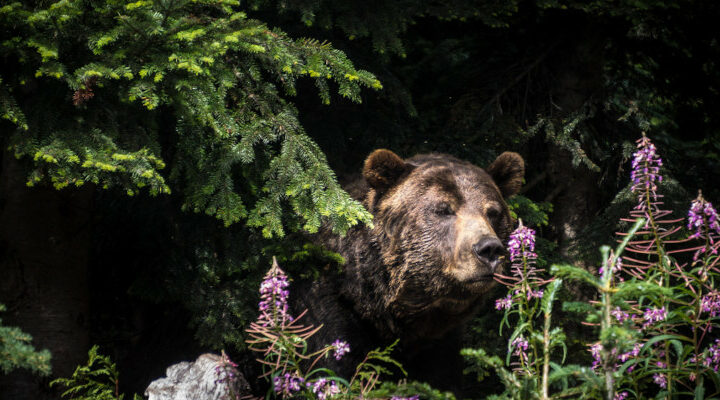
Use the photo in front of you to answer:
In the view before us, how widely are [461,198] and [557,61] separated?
3421 millimetres

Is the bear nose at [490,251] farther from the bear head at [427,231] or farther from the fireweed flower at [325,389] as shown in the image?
the fireweed flower at [325,389]

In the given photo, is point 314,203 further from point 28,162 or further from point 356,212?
point 28,162

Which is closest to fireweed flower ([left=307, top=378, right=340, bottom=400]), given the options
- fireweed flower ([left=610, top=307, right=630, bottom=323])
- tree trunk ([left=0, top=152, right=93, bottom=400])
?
fireweed flower ([left=610, top=307, right=630, bottom=323])

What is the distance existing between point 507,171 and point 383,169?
0.99m

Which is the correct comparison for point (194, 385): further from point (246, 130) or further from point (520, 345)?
point (520, 345)

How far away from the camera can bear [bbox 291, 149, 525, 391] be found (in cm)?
435

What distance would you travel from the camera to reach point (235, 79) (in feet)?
13.3

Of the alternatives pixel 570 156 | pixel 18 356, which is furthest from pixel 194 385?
pixel 570 156

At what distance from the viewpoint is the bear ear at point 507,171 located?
4.85 meters

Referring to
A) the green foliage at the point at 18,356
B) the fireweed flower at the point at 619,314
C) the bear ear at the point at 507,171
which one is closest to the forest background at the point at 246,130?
the bear ear at the point at 507,171

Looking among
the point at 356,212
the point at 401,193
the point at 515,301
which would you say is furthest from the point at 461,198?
the point at 515,301

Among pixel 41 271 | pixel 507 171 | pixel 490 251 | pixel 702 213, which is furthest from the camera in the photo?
pixel 507 171

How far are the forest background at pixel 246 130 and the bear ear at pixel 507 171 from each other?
2.97ft

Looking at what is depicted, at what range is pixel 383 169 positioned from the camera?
468 cm
